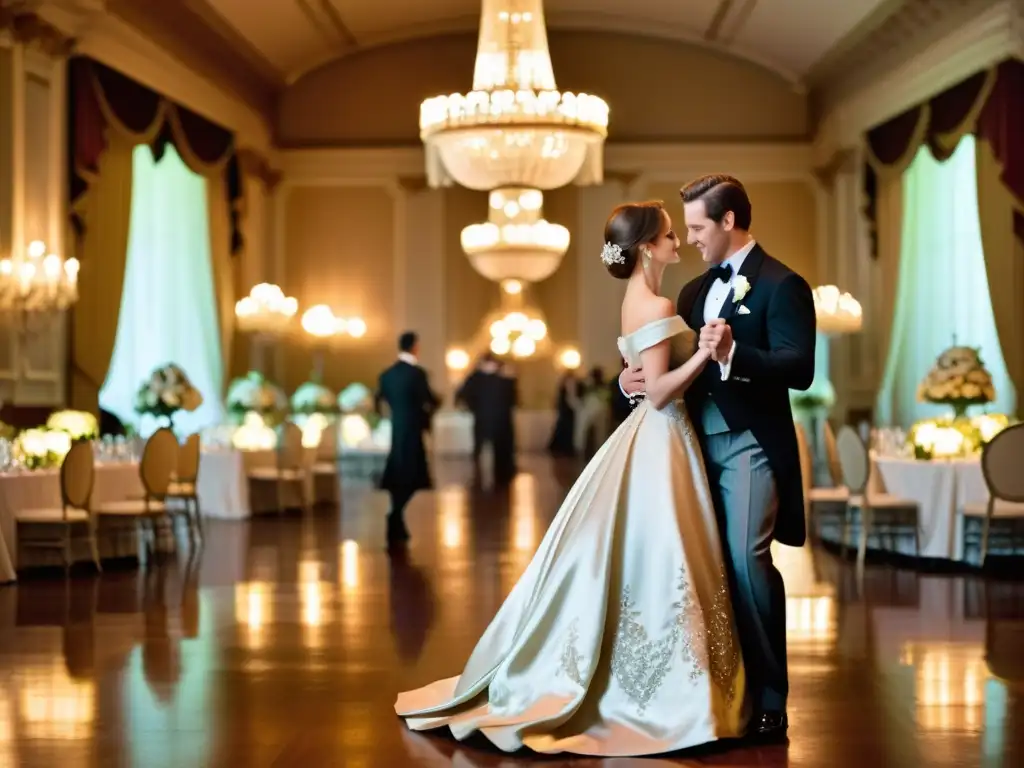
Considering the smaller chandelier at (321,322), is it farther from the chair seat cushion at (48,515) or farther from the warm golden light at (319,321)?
the chair seat cushion at (48,515)

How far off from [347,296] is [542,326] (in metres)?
2.86

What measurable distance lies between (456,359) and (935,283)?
769cm

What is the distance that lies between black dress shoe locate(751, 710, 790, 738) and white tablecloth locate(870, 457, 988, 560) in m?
4.80

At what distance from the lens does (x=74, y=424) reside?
9500 mm

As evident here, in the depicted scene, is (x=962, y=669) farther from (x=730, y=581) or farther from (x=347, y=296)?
(x=347, y=296)

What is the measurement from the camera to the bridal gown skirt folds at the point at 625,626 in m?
3.92

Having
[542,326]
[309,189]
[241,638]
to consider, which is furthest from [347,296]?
[241,638]

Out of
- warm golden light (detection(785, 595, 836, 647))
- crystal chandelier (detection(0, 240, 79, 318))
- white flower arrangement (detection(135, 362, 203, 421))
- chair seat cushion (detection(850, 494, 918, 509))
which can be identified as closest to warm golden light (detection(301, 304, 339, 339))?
white flower arrangement (detection(135, 362, 203, 421))

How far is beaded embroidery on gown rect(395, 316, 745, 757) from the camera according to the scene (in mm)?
3918

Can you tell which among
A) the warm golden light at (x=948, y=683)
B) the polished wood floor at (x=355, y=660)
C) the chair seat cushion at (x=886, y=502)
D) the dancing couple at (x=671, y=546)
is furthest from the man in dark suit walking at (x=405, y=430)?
the dancing couple at (x=671, y=546)

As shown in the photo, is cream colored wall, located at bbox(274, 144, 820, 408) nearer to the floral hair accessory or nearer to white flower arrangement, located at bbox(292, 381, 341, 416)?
white flower arrangement, located at bbox(292, 381, 341, 416)

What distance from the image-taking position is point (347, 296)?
63.6 ft

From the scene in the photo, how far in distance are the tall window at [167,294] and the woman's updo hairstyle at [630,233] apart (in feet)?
32.4

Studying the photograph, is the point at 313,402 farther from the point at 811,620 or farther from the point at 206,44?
the point at 811,620
